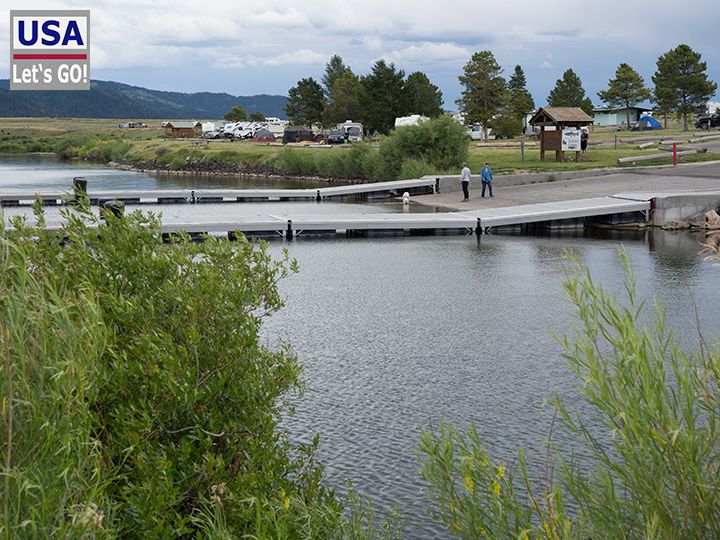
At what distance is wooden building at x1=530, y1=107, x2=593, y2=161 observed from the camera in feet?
157

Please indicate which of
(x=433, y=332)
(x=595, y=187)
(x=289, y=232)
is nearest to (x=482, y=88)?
(x=595, y=187)

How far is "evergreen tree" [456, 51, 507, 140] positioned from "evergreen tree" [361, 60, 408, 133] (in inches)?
236

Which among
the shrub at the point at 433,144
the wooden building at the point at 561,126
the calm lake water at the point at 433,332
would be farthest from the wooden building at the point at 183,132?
the calm lake water at the point at 433,332

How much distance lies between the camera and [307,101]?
11788 cm

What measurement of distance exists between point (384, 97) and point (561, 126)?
124ft

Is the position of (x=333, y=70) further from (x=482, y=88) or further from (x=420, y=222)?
(x=420, y=222)

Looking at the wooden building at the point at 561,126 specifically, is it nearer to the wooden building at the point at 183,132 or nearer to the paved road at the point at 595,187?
the paved road at the point at 595,187

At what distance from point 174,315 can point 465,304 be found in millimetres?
12259

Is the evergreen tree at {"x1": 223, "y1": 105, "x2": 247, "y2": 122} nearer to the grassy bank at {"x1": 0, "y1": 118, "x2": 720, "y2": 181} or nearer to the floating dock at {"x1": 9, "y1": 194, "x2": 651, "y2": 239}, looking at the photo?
the grassy bank at {"x1": 0, "y1": 118, "x2": 720, "y2": 181}

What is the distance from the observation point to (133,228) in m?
8.03

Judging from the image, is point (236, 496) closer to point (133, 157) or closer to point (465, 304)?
point (465, 304)

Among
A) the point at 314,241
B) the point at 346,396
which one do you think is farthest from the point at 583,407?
the point at 314,241

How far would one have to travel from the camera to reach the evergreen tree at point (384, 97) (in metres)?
84.1

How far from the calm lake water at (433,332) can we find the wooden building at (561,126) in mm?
18586
